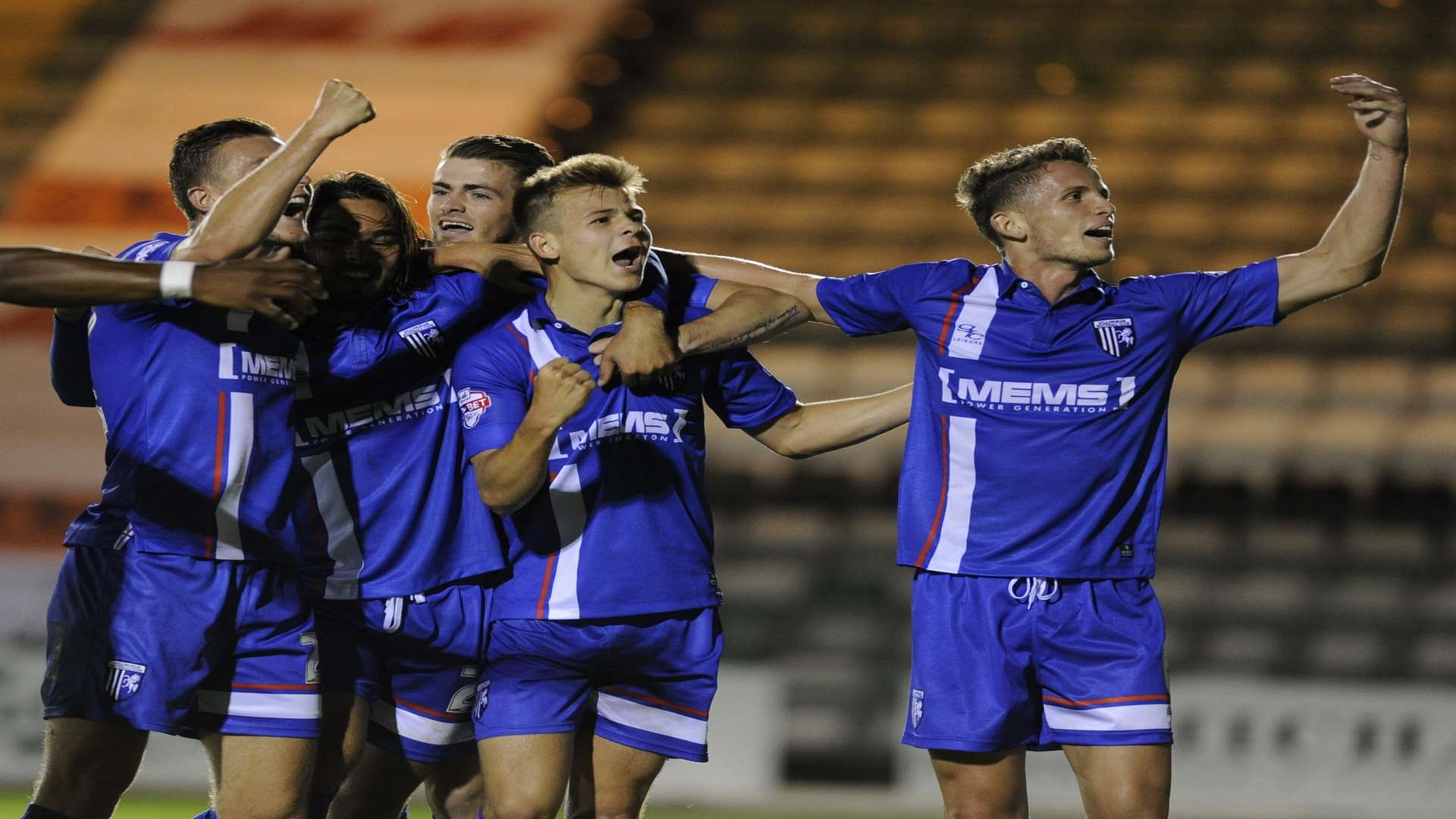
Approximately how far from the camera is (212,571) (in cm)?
340

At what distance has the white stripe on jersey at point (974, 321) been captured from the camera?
3.63m

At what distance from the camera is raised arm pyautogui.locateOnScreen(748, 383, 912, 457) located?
397 cm

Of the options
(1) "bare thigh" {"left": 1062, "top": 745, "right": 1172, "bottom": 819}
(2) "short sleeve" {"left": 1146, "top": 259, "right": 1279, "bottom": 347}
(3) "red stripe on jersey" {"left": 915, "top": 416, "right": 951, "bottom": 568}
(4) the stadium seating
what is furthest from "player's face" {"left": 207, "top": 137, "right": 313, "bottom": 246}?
(4) the stadium seating

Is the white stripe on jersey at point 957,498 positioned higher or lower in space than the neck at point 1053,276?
lower

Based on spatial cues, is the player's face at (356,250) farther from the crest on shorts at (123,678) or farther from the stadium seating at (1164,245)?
the stadium seating at (1164,245)

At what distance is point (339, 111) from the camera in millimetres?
3176

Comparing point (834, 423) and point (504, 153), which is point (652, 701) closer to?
point (834, 423)

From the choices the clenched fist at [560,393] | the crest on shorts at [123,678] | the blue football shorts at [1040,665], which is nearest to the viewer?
the clenched fist at [560,393]

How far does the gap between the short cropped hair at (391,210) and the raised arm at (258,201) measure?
0.54 m

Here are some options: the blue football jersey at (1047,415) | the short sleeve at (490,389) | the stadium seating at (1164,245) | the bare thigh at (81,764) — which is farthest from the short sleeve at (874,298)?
the stadium seating at (1164,245)

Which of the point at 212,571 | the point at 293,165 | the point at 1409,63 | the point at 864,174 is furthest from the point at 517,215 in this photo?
the point at 1409,63

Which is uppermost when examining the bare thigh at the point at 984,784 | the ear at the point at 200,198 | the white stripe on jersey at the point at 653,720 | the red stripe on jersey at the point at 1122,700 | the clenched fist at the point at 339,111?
the clenched fist at the point at 339,111

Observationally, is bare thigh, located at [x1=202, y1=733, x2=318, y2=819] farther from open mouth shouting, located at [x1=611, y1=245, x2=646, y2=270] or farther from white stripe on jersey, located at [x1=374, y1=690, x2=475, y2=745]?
open mouth shouting, located at [x1=611, y1=245, x2=646, y2=270]

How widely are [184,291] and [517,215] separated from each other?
96 cm
